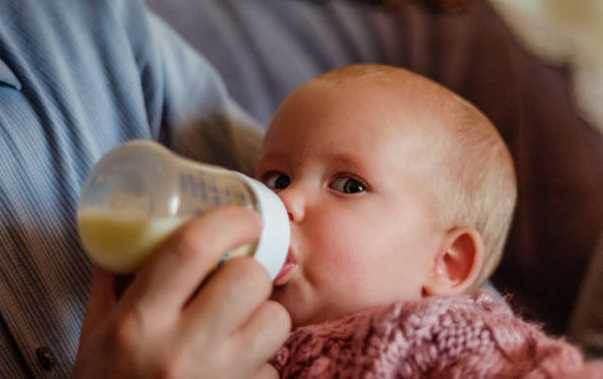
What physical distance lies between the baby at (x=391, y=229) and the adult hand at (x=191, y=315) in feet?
0.52

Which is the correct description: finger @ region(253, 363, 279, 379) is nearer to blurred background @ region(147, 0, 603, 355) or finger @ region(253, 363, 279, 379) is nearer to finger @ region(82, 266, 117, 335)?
finger @ region(82, 266, 117, 335)

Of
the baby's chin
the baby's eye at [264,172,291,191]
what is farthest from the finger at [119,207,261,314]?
the baby's eye at [264,172,291,191]

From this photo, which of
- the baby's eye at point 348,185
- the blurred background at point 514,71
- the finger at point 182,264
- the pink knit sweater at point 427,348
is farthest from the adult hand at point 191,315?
the blurred background at point 514,71

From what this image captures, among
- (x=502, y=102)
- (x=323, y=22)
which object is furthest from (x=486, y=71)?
(x=323, y=22)

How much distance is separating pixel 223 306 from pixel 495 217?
0.49m

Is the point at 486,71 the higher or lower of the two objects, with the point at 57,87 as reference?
lower

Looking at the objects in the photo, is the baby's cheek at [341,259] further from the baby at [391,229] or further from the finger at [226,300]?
the finger at [226,300]

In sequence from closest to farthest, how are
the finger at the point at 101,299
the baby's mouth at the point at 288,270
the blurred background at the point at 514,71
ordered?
1. the finger at the point at 101,299
2. the baby's mouth at the point at 288,270
3. the blurred background at the point at 514,71

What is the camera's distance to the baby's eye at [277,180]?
104 cm

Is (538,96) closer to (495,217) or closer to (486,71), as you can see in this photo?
(486,71)

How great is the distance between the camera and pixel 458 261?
41.4 inches

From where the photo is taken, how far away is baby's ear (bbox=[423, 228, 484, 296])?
104 centimetres

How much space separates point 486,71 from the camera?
4.83 ft

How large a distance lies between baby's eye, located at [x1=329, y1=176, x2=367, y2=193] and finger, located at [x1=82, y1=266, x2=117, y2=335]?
0.29 meters
